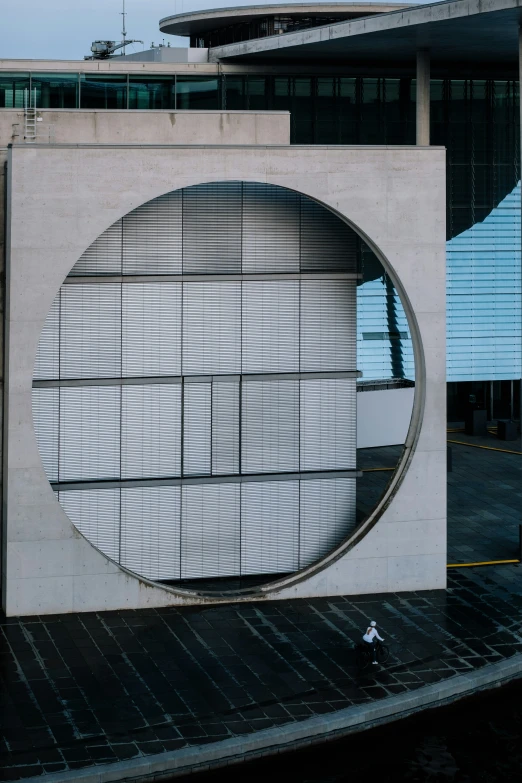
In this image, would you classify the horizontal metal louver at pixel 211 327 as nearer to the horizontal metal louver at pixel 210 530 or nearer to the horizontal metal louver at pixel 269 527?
the horizontal metal louver at pixel 210 530

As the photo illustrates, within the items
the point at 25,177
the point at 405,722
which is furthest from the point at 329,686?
the point at 25,177

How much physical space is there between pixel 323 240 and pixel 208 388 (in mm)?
4872

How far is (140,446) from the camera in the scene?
34.1 m

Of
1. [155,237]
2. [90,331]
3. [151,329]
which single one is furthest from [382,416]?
[90,331]

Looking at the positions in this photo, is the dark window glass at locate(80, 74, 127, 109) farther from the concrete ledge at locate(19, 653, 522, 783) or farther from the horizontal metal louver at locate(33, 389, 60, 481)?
the concrete ledge at locate(19, 653, 522, 783)

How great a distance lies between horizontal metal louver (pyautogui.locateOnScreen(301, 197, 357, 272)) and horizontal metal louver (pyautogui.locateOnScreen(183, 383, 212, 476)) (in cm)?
420

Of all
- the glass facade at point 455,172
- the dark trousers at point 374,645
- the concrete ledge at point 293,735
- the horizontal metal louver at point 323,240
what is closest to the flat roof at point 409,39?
the glass facade at point 455,172

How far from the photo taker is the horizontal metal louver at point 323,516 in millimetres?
35250

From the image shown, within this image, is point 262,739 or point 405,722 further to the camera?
point 405,722

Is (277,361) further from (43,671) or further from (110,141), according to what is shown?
(43,671)

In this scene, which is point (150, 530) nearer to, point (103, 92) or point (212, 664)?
point (212, 664)

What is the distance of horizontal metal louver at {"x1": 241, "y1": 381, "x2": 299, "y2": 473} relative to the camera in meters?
34.8

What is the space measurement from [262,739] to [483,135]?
35.4 metres

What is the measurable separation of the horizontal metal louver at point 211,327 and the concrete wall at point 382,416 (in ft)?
60.7
